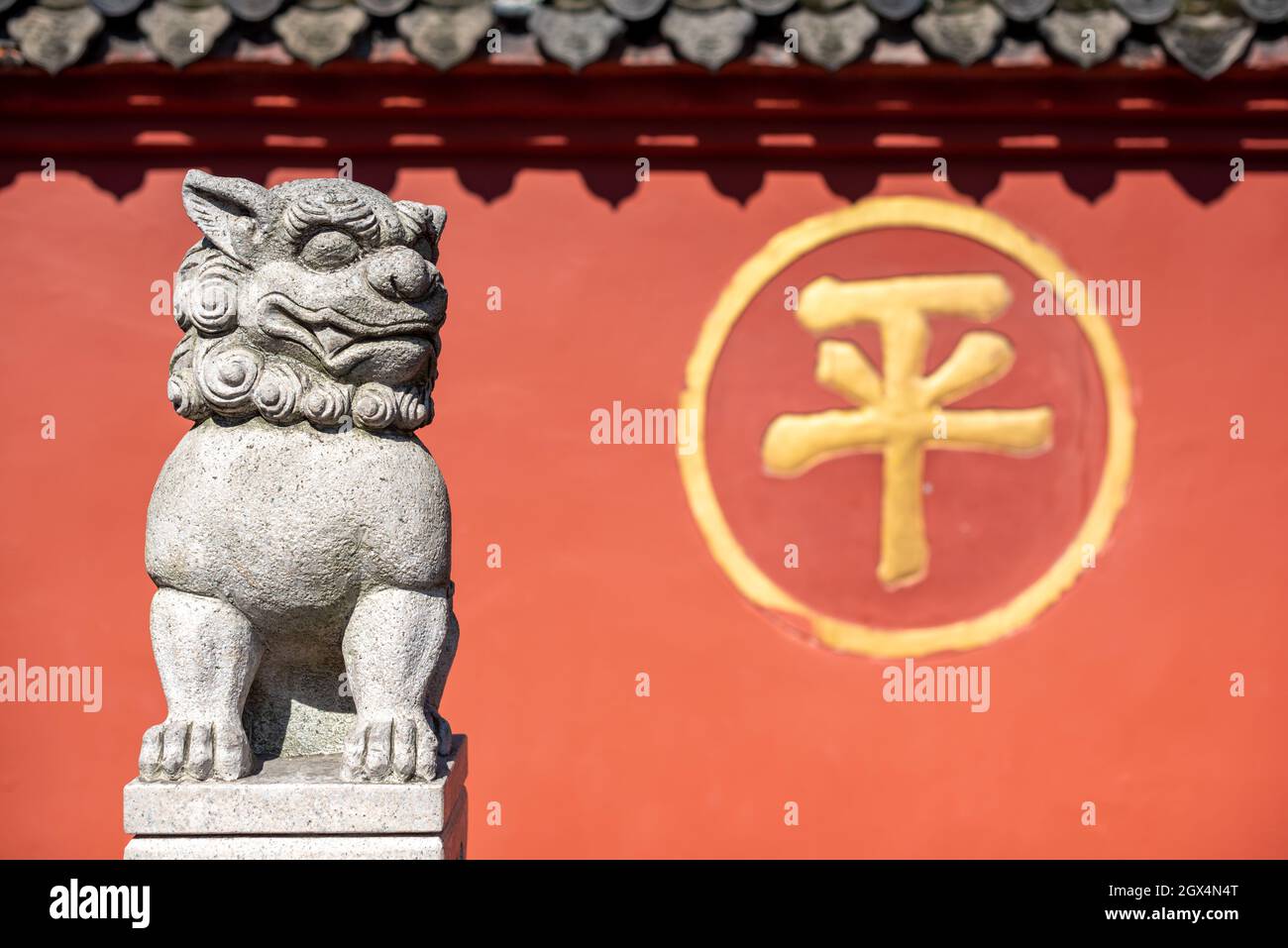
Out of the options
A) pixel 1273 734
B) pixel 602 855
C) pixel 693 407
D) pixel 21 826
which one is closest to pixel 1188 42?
pixel 693 407

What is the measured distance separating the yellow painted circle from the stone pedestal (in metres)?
2.17

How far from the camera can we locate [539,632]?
4.54 m

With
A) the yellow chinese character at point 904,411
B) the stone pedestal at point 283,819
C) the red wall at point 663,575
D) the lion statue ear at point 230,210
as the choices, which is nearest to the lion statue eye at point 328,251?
the lion statue ear at point 230,210

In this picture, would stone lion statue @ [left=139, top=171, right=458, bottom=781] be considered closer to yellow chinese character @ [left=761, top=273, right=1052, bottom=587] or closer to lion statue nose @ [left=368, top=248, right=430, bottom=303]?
lion statue nose @ [left=368, top=248, right=430, bottom=303]

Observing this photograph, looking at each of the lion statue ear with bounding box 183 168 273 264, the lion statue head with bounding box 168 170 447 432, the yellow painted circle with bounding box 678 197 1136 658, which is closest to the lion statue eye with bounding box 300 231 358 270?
the lion statue head with bounding box 168 170 447 432

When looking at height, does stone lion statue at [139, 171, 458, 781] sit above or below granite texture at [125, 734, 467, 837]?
above

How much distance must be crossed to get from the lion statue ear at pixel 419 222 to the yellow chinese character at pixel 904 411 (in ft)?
6.81

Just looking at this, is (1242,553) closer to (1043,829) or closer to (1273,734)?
(1273,734)

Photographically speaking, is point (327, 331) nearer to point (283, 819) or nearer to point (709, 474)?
point (283, 819)

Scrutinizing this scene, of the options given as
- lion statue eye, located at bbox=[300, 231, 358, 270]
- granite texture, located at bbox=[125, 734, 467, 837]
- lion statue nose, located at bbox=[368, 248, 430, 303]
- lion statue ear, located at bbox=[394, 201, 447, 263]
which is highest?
lion statue ear, located at bbox=[394, 201, 447, 263]

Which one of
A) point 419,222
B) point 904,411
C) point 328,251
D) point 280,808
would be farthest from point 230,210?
point 904,411

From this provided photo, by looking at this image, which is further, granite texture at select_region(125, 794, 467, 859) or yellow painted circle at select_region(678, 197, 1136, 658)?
yellow painted circle at select_region(678, 197, 1136, 658)

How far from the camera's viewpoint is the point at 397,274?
2.58 m

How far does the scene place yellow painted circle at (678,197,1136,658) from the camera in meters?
4.59
